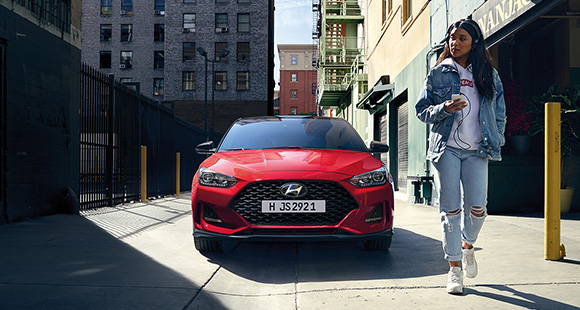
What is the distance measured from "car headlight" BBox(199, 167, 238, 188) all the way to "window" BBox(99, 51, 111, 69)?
4818 cm

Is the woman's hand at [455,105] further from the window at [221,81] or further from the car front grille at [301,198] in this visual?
the window at [221,81]

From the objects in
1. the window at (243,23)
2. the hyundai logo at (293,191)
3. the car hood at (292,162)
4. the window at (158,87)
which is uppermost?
the window at (243,23)

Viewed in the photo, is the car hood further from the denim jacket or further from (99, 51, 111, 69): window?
(99, 51, 111, 69): window

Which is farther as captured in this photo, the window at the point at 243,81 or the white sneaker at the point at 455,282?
the window at the point at 243,81

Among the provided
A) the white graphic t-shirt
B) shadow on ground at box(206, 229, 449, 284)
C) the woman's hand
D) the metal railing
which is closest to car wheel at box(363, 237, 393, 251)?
shadow on ground at box(206, 229, 449, 284)

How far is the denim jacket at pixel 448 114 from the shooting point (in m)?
3.35

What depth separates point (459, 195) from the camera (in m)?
3.41

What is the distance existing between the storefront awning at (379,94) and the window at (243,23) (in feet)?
95.0

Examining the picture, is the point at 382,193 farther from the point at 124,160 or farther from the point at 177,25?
the point at 177,25

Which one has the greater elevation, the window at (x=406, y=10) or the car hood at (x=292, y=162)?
the window at (x=406, y=10)

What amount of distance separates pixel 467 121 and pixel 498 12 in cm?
462

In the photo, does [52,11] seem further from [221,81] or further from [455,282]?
[221,81]

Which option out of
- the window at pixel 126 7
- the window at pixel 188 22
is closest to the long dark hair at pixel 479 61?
the window at pixel 188 22

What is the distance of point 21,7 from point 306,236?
5323 mm
